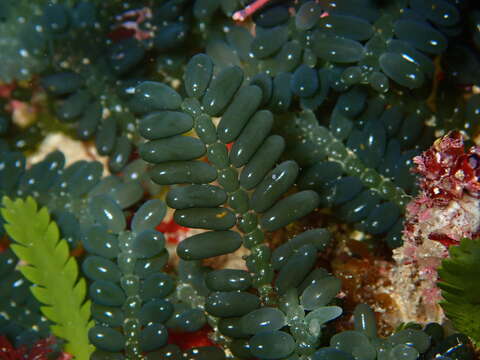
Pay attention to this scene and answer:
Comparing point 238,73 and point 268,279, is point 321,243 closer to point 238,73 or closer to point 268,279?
point 268,279

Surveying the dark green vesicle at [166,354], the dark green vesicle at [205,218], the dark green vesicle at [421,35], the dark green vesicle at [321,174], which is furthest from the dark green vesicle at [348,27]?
the dark green vesicle at [166,354]

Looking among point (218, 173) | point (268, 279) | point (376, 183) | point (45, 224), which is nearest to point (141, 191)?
point (45, 224)

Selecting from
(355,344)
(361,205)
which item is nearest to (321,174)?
(361,205)

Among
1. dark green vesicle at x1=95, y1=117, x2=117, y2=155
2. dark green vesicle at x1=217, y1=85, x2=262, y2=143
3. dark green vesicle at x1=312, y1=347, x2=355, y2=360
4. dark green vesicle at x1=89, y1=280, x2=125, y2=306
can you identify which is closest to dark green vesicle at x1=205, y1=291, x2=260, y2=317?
dark green vesicle at x1=312, y1=347, x2=355, y2=360

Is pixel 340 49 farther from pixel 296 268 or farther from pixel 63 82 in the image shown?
pixel 63 82

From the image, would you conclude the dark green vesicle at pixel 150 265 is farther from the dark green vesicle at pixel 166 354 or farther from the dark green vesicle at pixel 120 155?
the dark green vesicle at pixel 120 155

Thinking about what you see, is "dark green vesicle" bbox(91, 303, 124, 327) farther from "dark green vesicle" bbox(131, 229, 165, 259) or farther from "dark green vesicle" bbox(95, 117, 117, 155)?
"dark green vesicle" bbox(95, 117, 117, 155)
